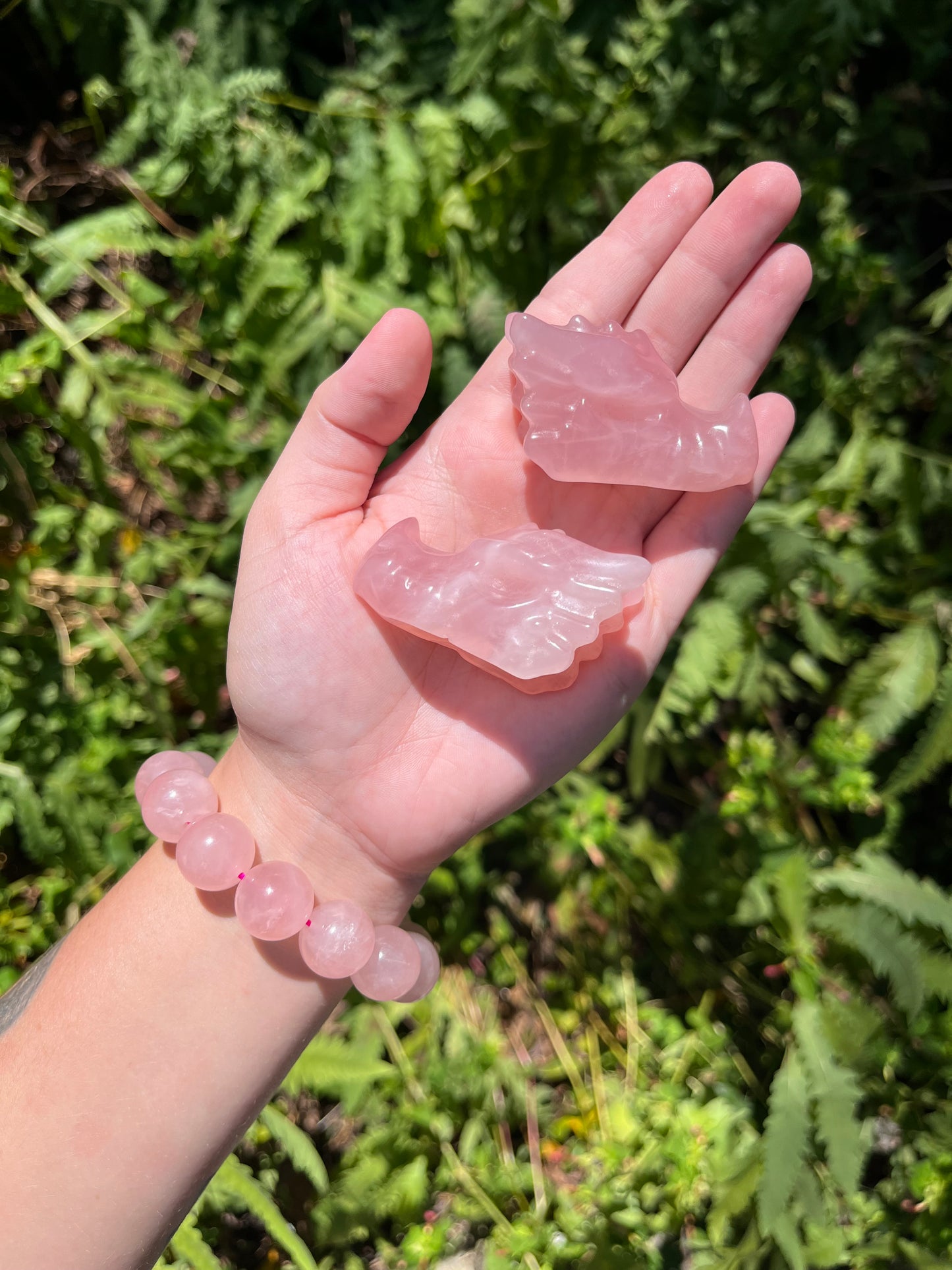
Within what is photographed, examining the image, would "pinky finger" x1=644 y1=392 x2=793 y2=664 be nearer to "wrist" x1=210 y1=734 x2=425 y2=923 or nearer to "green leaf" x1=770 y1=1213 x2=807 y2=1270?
"wrist" x1=210 y1=734 x2=425 y2=923

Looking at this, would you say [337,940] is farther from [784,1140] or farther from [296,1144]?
[784,1140]

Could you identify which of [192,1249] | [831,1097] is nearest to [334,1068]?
[192,1249]

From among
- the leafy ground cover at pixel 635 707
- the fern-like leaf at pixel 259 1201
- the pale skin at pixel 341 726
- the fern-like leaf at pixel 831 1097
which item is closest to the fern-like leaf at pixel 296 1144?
the leafy ground cover at pixel 635 707

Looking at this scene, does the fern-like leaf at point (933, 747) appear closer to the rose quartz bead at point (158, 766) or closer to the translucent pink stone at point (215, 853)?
the translucent pink stone at point (215, 853)

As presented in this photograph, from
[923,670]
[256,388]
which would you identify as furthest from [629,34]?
[923,670]

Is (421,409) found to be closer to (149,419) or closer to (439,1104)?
(149,419)

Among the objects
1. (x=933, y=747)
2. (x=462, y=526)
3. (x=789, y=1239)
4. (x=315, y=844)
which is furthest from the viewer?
(x=933, y=747)
